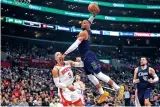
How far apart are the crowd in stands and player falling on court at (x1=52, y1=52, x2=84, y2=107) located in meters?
0.33

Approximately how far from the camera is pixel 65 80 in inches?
376

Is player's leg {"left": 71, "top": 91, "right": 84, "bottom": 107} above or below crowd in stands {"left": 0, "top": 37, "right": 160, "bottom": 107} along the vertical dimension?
above

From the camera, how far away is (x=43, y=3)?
4553cm

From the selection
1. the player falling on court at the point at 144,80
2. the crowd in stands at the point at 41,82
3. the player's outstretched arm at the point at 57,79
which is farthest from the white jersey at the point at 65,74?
the player falling on court at the point at 144,80

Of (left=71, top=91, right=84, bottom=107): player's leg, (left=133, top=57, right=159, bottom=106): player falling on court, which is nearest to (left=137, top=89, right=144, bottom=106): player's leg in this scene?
(left=133, top=57, right=159, bottom=106): player falling on court

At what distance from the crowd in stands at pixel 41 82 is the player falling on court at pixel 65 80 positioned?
0.33 meters

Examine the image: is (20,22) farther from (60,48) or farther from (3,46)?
(60,48)

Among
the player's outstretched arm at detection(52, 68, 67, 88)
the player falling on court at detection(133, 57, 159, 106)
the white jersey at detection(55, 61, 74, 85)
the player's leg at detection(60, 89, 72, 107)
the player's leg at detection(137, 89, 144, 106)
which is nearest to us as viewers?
the player's outstretched arm at detection(52, 68, 67, 88)

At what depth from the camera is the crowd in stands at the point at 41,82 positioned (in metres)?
16.3

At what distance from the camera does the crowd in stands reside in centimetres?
1628

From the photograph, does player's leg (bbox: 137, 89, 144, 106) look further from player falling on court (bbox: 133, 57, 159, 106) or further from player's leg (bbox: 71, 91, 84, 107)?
player's leg (bbox: 71, 91, 84, 107)

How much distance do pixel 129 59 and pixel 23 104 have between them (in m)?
33.9

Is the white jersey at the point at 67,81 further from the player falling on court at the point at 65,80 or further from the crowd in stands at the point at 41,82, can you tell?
the crowd in stands at the point at 41,82

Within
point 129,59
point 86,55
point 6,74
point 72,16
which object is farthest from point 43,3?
point 86,55
